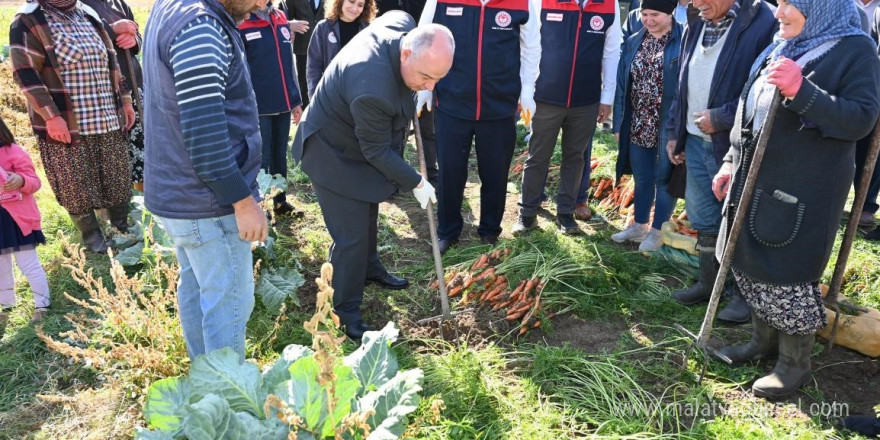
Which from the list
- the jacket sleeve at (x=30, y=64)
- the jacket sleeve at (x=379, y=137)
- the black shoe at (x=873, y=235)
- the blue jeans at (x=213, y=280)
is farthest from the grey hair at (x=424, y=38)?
the black shoe at (x=873, y=235)

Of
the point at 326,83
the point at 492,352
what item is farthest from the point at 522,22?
the point at 492,352

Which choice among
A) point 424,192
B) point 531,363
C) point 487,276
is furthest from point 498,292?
point 424,192

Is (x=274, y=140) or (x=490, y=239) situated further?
(x=274, y=140)

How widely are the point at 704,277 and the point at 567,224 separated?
1471 mm

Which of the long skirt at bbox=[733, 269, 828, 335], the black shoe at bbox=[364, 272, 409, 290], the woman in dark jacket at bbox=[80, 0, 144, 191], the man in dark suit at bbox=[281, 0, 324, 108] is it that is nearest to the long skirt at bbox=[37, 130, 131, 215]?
the woman in dark jacket at bbox=[80, 0, 144, 191]

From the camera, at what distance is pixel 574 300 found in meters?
3.93

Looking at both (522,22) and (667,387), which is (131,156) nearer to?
(522,22)

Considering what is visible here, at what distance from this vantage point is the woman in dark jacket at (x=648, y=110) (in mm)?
4266

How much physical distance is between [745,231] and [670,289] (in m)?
1.28

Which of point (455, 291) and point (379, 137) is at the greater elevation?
point (379, 137)

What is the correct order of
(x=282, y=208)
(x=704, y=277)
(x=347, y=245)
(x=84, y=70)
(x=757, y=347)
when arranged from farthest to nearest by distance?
(x=282, y=208) < (x=84, y=70) < (x=704, y=277) < (x=347, y=245) < (x=757, y=347)

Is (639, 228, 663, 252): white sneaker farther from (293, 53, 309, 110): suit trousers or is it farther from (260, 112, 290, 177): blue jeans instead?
(293, 53, 309, 110): suit trousers

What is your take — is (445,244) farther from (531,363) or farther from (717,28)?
(717,28)

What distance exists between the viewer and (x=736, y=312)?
146 inches
